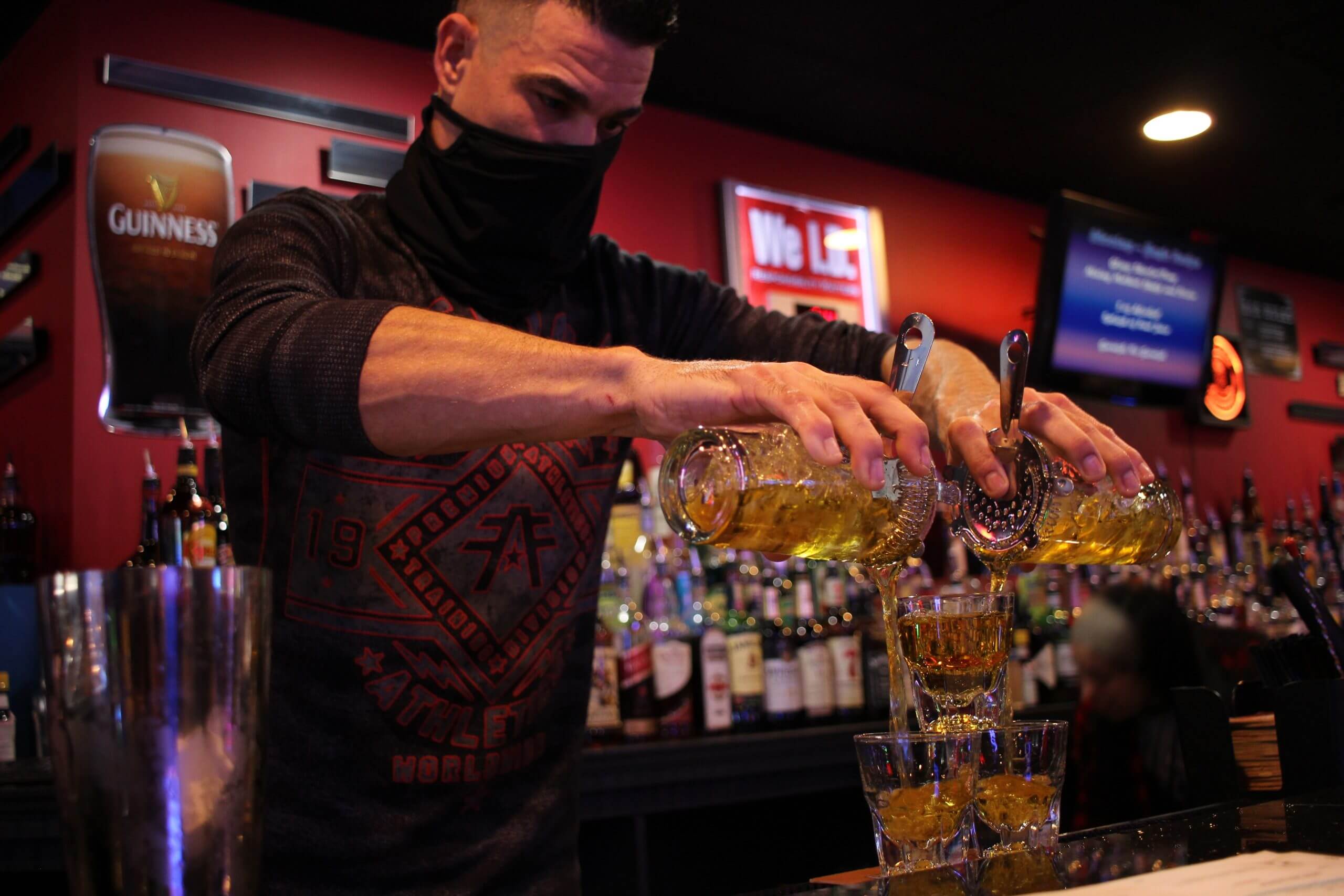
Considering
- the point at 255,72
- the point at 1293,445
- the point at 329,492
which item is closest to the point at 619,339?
the point at 329,492

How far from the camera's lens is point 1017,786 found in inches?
37.4

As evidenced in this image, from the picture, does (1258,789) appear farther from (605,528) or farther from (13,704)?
(13,704)

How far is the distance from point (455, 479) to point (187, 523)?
1.47 metres

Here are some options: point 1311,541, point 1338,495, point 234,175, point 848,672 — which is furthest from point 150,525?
point 1338,495

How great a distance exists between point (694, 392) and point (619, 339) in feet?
2.72

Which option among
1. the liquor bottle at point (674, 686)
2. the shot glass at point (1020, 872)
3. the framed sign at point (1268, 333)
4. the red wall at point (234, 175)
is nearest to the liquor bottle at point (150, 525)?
the red wall at point (234, 175)

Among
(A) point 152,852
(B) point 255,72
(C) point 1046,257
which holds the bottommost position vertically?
(A) point 152,852

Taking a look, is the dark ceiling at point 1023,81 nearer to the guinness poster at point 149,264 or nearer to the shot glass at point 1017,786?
the guinness poster at point 149,264

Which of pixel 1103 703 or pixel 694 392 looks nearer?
pixel 694 392

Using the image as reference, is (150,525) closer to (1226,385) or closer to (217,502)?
(217,502)

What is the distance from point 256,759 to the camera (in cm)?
58

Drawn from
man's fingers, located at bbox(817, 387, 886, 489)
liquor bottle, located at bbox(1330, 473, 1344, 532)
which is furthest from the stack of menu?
liquor bottle, located at bbox(1330, 473, 1344, 532)

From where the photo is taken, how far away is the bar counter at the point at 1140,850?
0.79m

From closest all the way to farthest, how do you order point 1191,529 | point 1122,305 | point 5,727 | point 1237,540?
point 5,727, point 1122,305, point 1191,529, point 1237,540
